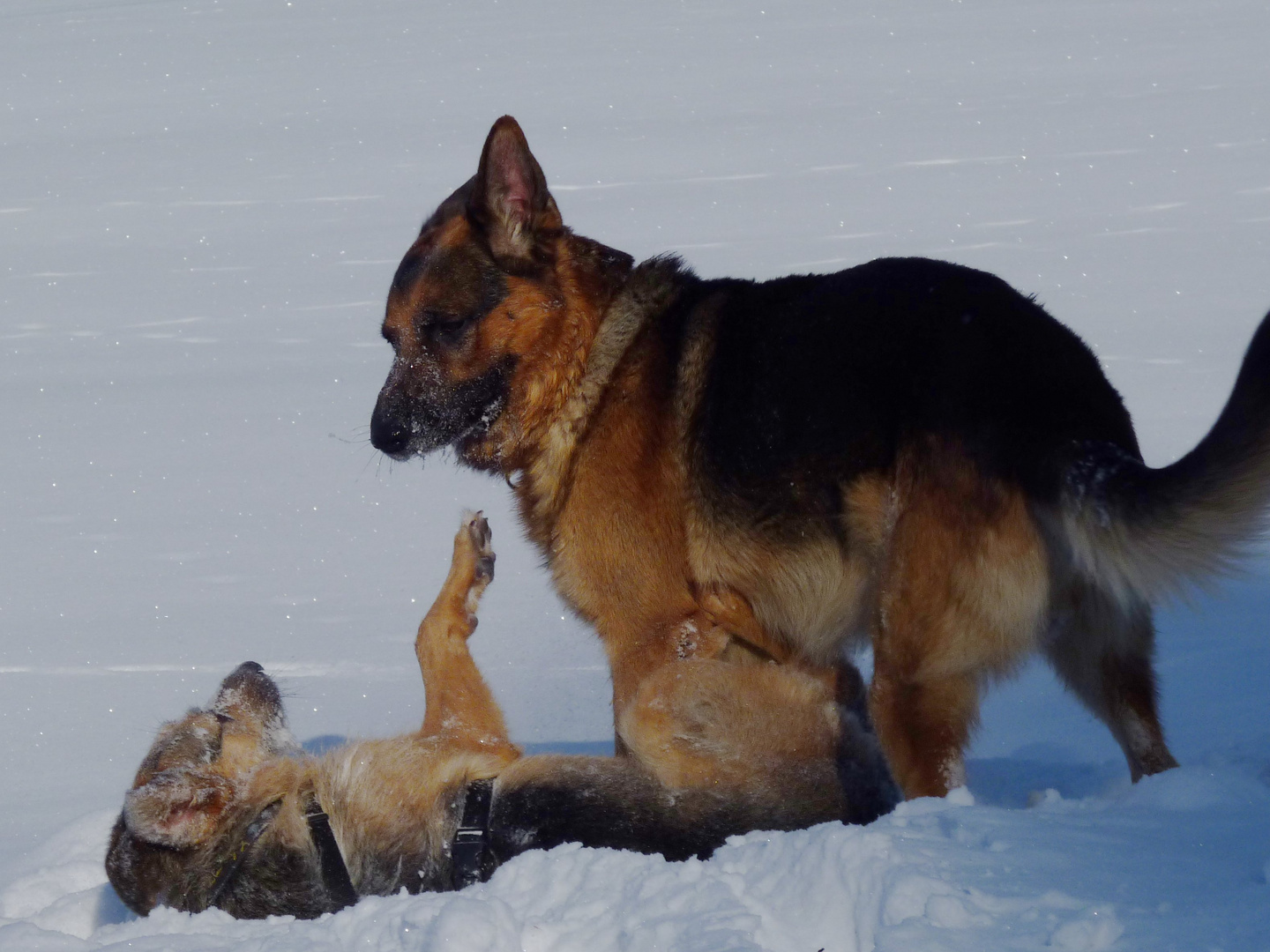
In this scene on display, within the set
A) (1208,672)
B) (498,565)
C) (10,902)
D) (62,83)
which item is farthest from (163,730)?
(62,83)

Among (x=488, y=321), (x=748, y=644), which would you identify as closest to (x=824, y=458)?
(x=748, y=644)

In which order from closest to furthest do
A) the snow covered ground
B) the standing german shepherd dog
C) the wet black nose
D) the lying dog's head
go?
1. the snow covered ground
2. the standing german shepherd dog
3. the lying dog's head
4. the wet black nose

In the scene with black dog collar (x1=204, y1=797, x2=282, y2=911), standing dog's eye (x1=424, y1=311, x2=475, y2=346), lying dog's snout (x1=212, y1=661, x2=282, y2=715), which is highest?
standing dog's eye (x1=424, y1=311, x2=475, y2=346)

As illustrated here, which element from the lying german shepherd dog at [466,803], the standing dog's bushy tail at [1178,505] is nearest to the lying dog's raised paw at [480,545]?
the lying german shepherd dog at [466,803]

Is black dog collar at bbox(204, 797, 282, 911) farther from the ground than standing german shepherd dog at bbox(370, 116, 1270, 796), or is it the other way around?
standing german shepherd dog at bbox(370, 116, 1270, 796)

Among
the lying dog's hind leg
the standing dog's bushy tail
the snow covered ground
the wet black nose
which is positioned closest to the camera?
the standing dog's bushy tail

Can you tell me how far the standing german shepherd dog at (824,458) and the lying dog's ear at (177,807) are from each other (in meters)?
1.23

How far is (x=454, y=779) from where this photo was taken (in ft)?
12.5

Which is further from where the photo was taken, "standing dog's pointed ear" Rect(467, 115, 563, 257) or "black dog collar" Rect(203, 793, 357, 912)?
"standing dog's pointed ear" Rect(467, 115, 563, 257)

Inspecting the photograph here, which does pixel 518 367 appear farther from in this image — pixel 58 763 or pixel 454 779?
pixel 58 763

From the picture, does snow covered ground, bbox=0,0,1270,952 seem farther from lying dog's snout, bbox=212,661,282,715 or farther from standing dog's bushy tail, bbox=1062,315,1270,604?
lying dog's snout, bbox=212,661,282,715

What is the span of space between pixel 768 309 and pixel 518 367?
84cm

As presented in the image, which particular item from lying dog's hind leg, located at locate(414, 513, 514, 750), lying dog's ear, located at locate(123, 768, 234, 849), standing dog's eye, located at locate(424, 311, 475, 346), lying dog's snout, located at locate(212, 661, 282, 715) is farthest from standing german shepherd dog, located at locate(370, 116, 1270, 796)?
lying dog's ear, located at locate(123, 768, 234, 849)

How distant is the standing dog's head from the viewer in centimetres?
395
